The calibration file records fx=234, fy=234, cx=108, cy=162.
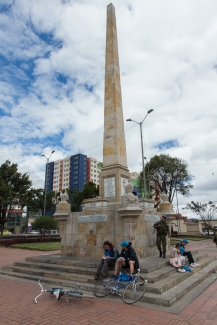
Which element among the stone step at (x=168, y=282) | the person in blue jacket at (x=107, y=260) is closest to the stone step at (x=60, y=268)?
the person in blue jacket at (x=107, y=260)

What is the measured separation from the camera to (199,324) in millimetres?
4184

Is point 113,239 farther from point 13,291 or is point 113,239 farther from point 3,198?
point 3,198

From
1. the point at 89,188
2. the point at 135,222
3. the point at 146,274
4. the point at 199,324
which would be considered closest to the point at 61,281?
the point at 146,274

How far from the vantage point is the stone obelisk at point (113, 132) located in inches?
405

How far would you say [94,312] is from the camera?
479cm

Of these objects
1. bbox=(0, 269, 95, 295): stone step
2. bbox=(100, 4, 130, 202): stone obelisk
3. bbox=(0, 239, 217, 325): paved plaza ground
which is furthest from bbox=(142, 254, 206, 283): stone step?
bbox=(100, 4, 130, 202): stone obelisk

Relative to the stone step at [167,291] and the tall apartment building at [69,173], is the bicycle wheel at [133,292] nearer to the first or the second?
the stone step at [167,291]

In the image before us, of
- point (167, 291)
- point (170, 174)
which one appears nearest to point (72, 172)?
point (170, 174)

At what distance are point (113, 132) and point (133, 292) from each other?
6.99m

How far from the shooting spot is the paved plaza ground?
14.3 ft

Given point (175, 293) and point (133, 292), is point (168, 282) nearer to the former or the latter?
point (175, 293)

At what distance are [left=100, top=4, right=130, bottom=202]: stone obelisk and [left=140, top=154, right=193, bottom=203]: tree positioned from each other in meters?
24.2

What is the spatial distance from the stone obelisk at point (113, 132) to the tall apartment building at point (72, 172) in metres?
79.3

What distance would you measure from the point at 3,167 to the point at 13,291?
2193 centimetres
